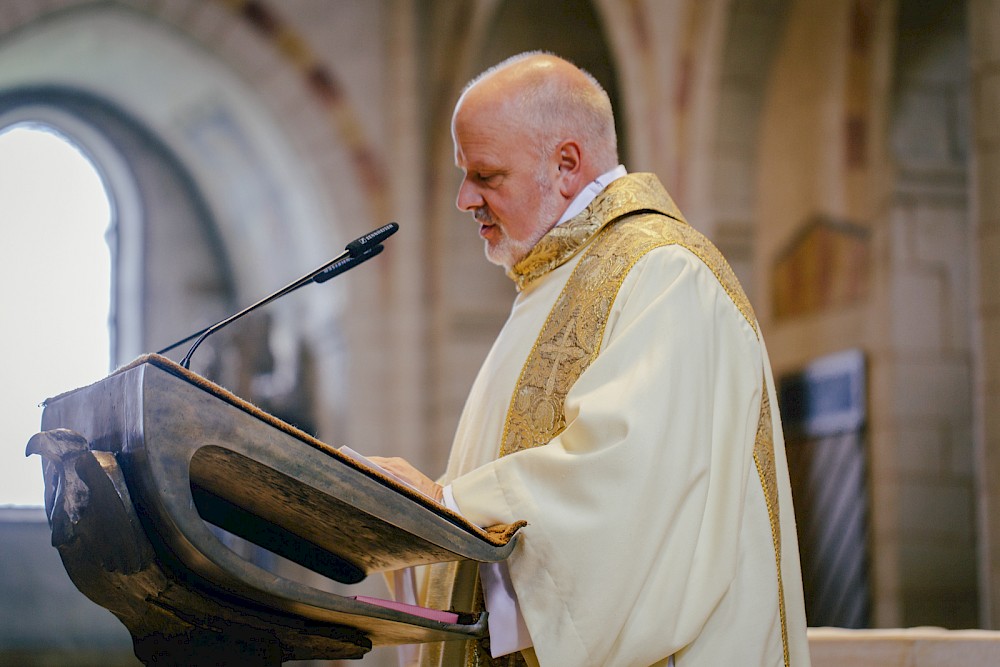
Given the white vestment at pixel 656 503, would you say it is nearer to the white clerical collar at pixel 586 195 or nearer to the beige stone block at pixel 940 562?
the white clerical collar at pixel 586 195

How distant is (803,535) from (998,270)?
3.22m

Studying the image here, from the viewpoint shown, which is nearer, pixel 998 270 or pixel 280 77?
pixel 998 270

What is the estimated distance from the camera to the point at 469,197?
2.59 metres

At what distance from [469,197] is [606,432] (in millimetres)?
759

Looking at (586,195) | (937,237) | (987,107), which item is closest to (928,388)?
(937,237)

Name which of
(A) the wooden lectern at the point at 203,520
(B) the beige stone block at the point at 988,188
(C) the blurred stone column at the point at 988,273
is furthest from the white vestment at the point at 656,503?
(B) the beige stone block at the point at 988,188

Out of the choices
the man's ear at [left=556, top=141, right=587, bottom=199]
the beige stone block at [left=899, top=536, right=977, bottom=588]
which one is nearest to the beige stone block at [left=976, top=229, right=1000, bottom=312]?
the man's ear at [left=556, top=141, right=587, bottom=199]

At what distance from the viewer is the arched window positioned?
36.5ft

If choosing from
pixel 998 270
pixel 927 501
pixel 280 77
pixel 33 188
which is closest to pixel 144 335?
pixel 33 188

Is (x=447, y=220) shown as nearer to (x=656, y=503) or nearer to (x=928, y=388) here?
(x=928, y=388)

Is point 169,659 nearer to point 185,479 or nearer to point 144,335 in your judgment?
point 185,479

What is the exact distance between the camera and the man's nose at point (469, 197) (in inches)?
102

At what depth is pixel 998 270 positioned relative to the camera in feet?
13.2

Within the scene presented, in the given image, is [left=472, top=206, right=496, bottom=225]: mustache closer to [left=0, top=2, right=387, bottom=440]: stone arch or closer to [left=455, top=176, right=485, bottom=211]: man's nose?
[left=455, top=176, right=485, bottom=211]: man's nose
